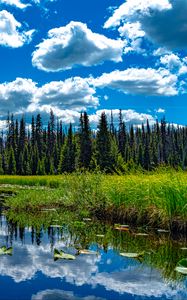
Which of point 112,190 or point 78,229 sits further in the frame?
point 112,190

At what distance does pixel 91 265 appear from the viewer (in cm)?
665

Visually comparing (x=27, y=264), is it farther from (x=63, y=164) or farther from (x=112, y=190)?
(x=63, y=164)

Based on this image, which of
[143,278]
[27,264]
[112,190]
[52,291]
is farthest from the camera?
[112,190]

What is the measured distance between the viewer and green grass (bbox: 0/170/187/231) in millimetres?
10297

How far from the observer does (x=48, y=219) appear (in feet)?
42.3

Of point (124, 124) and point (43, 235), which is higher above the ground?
point (124, 124)

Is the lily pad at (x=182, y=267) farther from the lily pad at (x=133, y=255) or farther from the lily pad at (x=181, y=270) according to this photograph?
the lily pad at (x=133, y=255)

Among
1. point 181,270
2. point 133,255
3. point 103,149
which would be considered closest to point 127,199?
point 133,255

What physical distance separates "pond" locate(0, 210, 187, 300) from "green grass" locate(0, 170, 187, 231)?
761 mm

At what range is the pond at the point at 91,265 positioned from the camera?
17.4 feet

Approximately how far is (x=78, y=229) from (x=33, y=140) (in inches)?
3345

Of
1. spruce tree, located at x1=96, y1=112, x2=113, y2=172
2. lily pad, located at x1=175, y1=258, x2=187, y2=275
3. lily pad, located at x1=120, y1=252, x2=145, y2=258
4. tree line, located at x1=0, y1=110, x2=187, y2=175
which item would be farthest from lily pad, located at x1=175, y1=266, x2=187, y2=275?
spruce tree, located at x1=96, y1=112, x2=113, y2=172

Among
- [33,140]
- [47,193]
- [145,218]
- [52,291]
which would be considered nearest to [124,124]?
[33,140]

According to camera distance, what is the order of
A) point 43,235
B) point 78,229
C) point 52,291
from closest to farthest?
1. point 52,291
2. point 43,235
3. point 78,229
